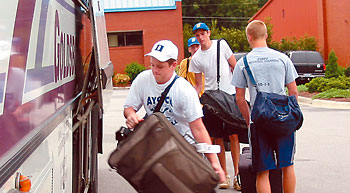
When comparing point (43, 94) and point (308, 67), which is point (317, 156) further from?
point (308, 67)

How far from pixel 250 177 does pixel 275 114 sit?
1042 millimetres

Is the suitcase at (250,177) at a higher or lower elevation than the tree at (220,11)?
lower

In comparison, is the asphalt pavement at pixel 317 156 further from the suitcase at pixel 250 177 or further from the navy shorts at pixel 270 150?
the navy shorts at pixel 270 150

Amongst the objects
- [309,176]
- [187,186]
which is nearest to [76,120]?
[187,186]

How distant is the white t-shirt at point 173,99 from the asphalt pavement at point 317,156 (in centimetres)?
83

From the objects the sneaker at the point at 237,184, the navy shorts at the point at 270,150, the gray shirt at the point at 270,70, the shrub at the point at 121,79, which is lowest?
the sneaker at the point at 237,184

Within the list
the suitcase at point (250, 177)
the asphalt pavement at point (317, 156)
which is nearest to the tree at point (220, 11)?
the asphalt pavement at point (317, 156)

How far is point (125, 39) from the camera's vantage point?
3959 centimetres

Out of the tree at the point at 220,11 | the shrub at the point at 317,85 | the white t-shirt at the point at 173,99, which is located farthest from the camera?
the tree at the point at 220,11

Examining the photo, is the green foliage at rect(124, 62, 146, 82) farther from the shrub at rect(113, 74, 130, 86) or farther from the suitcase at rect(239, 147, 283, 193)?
the suitcase at rect(239, 147, 283, 193)

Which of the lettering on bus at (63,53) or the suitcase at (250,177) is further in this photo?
the suitcase at (250,177)

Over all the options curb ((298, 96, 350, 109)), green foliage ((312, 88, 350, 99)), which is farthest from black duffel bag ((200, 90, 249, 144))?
green foliage ((312, 88, 350, 99))

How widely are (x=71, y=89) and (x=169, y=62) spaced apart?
3.21ft

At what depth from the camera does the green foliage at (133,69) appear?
36344mm
